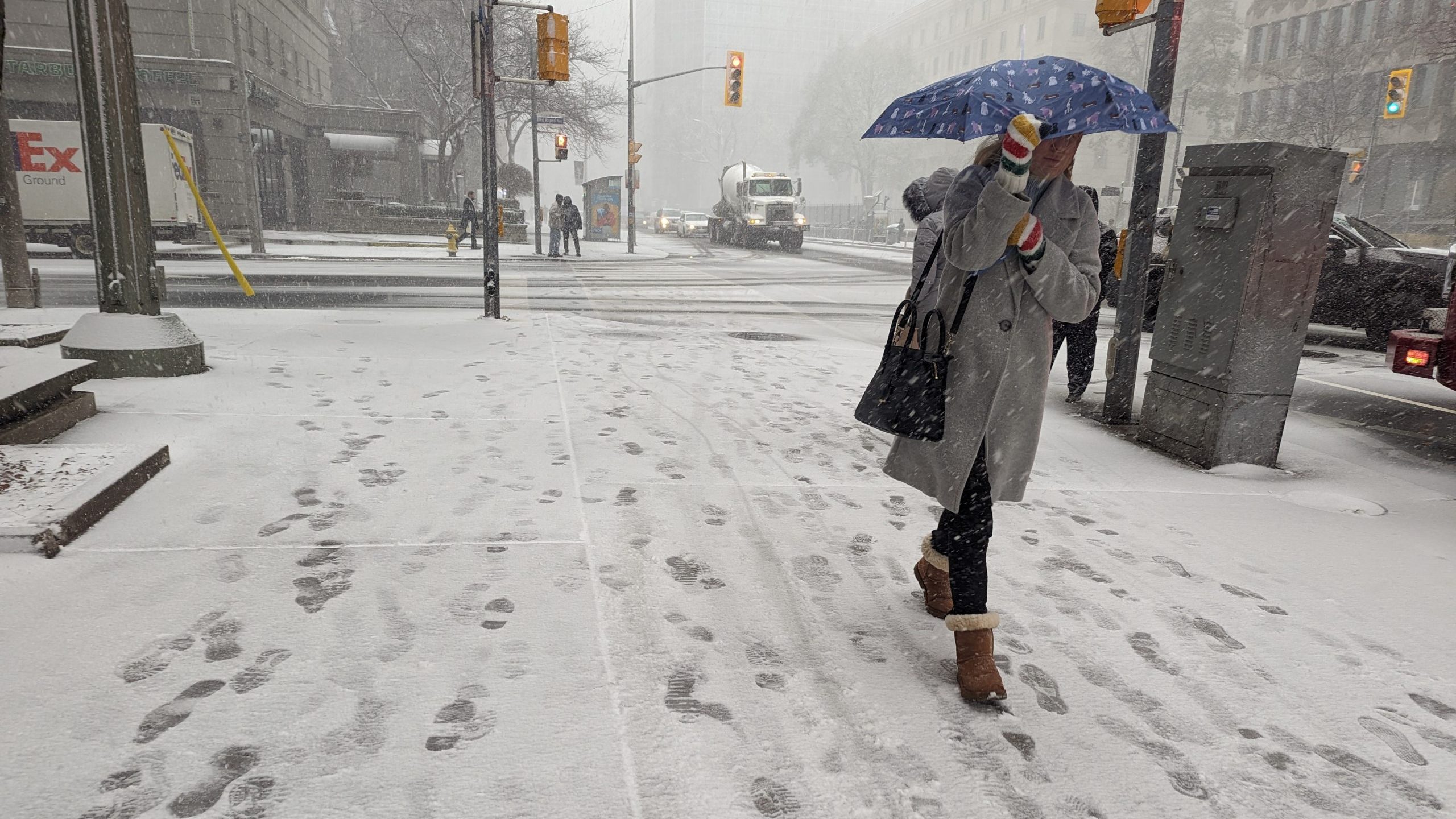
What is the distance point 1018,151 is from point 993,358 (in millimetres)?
633

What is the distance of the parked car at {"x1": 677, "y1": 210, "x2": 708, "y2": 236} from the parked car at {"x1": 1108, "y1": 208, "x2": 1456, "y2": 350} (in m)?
41.3

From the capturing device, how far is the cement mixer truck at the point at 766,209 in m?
36.0

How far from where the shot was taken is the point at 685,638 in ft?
9.72

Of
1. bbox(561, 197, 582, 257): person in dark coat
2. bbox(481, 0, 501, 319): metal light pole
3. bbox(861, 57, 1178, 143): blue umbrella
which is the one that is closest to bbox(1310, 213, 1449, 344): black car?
bbox(861, 57, 1178, 143): blue umbrella

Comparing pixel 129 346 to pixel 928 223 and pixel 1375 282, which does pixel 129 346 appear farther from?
pixel 1375 282

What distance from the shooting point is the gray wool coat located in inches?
102

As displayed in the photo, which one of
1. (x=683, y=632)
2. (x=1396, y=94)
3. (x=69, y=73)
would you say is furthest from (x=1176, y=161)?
(x=69, y=73)

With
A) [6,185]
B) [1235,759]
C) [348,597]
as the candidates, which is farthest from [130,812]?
[6,185]

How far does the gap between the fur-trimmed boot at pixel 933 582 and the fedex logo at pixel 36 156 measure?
2438 cm

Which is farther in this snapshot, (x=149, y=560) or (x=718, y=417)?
(x=718, y=417)

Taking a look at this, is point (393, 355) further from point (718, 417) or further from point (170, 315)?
point (718, 417)

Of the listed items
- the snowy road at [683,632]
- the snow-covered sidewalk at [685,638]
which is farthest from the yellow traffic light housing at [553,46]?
the snow-covered sidewalk at [685,638]

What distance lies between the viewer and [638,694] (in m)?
2.60

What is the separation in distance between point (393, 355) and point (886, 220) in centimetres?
5289
